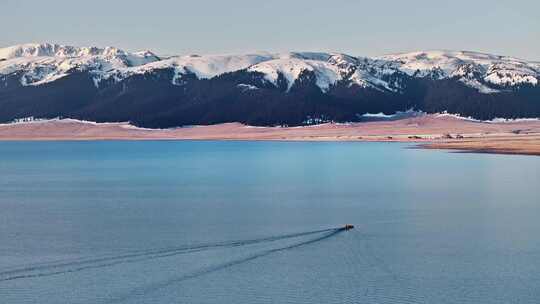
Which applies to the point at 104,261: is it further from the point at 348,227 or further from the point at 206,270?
the point at 348,227

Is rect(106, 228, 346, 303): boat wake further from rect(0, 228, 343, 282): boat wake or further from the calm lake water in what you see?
rect(0, 228, 343, 282): boat wake

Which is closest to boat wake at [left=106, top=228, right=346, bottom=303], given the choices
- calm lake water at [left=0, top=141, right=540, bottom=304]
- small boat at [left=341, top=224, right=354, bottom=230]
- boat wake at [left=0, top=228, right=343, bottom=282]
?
calm lake water at [left=0, top=141, right=540, bottom=304]

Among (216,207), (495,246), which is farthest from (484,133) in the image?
(495,246)

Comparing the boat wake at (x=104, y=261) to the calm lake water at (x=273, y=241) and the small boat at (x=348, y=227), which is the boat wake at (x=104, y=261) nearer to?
the calm lake water at (x=273, y=241)

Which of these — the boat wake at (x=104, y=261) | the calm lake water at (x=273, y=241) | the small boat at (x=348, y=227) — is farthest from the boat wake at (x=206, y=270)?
the small boat at (x=348, y=227)

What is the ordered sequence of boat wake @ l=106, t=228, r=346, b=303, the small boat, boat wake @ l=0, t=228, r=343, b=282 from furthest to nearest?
the small boat → boat wake @ l=0, t=228, r=343, b=282 → boat wake @ l=106, t=228, r=346, b=303

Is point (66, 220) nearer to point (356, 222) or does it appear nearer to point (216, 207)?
point (216, 207)

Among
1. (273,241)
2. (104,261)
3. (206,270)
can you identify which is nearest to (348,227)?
(273,241)
